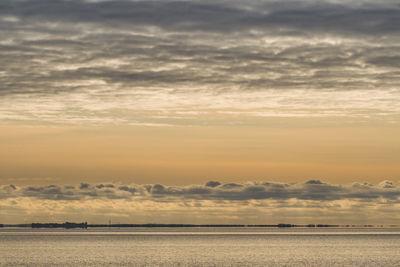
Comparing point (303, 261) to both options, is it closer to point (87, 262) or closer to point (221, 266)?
point (221, 266)

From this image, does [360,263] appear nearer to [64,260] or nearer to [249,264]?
[249,264]

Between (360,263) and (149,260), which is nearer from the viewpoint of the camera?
(360,263)

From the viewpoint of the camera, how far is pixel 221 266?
173000mm

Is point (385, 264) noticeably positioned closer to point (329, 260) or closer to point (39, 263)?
point (329, 260)

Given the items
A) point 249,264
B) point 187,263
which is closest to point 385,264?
point 249,264

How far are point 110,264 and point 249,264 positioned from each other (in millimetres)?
36016

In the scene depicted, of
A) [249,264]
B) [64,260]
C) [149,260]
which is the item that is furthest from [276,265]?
[64,260]

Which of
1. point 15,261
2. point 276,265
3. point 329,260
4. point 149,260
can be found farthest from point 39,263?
point 329,260

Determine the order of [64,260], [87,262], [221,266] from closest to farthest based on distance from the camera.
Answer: [221,266] < [87,262] < [64,260]

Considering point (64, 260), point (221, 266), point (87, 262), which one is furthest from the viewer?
point (64, 260)

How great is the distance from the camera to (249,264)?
582 feet

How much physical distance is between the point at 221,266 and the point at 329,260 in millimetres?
39389

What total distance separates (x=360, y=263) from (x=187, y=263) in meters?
45.2

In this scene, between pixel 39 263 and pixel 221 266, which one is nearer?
pixel 221 266
